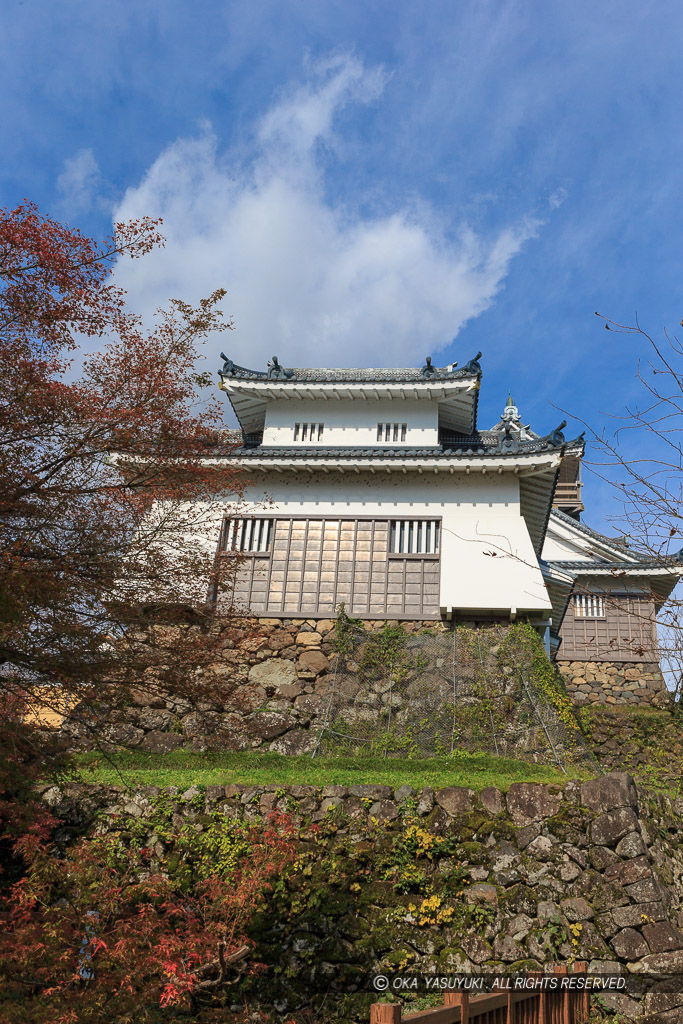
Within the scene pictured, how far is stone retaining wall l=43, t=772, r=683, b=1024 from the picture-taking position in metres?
8.99

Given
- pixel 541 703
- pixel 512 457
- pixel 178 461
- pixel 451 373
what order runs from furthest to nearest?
1. pixel 451 373
2. pixel 512 457
3. pixel 541 703
4. pixel 178 461

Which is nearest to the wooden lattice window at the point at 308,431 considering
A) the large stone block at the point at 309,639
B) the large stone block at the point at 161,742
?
the large stone block at the point at 309,639

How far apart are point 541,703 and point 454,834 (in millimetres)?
4810

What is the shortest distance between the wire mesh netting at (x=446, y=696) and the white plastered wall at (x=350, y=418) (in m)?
6.26

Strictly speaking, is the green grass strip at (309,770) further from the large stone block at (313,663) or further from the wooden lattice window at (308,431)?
the wooden lattice window at (308,431)

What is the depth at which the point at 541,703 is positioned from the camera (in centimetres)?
1441

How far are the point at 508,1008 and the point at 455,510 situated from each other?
12653 millimetres

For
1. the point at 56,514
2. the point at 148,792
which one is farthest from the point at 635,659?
the point at 56,514

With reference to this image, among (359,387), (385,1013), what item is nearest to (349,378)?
(359,387)

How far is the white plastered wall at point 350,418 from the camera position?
68.5 ft

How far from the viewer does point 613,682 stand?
25.6 metres

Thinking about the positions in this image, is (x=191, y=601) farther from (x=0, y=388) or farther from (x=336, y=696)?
(x=336, y=696)

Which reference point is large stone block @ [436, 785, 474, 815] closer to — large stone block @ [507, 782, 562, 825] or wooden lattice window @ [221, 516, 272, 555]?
large stone block @ [507, 782, 562, 825]

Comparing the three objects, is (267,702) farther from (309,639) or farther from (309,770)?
(309,770)
